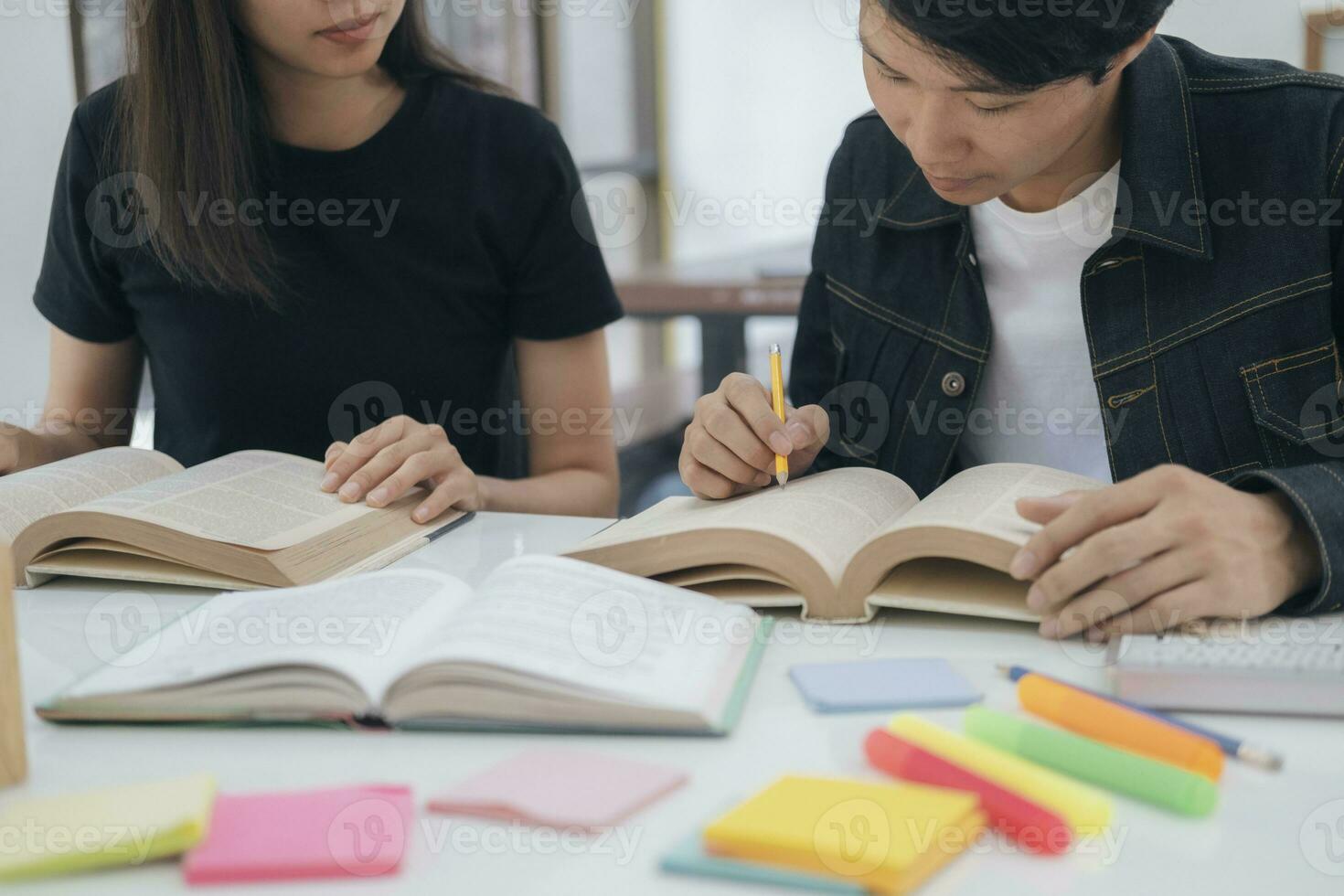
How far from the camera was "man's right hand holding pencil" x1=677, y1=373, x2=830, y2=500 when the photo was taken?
3.24 feet

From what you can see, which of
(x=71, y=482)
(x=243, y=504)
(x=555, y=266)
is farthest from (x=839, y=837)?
(x=555, y=266)

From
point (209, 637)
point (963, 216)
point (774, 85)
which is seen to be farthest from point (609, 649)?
point (774, 85)

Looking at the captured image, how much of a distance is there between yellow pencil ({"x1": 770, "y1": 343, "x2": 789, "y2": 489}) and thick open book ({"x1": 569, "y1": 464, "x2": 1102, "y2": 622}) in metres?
0.05

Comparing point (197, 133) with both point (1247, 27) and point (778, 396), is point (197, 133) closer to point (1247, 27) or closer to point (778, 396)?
point (778, 396)

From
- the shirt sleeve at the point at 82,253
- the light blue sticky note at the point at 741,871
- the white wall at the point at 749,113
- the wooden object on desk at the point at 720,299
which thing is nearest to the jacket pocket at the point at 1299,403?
the light blue sticky note at the point at 741,871

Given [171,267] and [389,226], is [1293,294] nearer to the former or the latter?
[389,226]

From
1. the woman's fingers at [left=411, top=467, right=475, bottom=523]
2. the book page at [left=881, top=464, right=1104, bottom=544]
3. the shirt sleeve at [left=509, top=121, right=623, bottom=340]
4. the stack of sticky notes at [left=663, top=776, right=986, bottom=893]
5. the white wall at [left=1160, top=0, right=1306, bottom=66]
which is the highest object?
the white wall at [left=1160, top=0, right=1306, bottom=66]

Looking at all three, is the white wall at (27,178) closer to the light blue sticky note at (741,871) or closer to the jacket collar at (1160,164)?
the jacket collar at (1160,164)

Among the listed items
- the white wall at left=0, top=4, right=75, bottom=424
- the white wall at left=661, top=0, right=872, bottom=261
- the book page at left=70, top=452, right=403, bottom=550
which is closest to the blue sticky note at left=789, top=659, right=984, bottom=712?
the book page at left=70, top=452, right=403, bottom=550

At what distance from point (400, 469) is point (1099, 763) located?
26.8 inches

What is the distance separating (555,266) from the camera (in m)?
1.47

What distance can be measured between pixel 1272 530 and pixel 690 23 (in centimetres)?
475

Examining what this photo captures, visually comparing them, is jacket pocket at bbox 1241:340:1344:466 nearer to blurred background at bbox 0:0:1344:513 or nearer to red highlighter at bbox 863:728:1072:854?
red highlighter at bbox 863:728:1072:854

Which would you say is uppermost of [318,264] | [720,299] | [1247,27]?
[1247,27]
